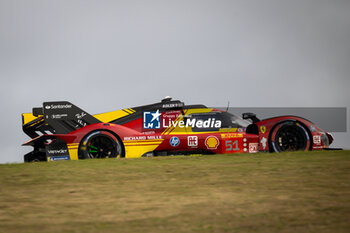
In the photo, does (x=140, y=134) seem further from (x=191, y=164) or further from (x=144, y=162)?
(x=191, y=164)

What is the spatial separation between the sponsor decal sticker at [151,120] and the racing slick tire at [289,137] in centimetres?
309

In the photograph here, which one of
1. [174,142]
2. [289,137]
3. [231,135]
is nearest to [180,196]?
[174,142]

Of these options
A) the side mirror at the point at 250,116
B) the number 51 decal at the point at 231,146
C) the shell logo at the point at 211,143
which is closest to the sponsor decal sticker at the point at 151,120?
the shell logo at the point at 211,143

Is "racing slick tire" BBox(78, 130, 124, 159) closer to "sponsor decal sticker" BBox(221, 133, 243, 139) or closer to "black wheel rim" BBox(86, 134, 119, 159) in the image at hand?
"black wheel rim" BBox(86, 134, 119, 159)

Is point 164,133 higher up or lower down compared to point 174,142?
higher up

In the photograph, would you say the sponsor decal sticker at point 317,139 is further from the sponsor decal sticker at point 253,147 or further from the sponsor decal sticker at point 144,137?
the sponsor decal sticker at point 144,137

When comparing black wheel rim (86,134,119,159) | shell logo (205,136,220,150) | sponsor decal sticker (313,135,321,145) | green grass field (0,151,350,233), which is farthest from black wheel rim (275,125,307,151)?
black wheel rim (86,134,119,159)

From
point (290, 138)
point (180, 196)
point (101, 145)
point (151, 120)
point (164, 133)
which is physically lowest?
point (180, 196)

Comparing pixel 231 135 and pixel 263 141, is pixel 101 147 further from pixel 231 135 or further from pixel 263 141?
pixel 263 141

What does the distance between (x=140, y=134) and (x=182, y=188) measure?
15.6ft

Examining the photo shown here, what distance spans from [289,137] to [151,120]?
12.3 feet

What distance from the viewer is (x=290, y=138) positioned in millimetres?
11492

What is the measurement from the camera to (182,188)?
22.1 feet

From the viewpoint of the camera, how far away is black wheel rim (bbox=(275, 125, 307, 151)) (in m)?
11.4
